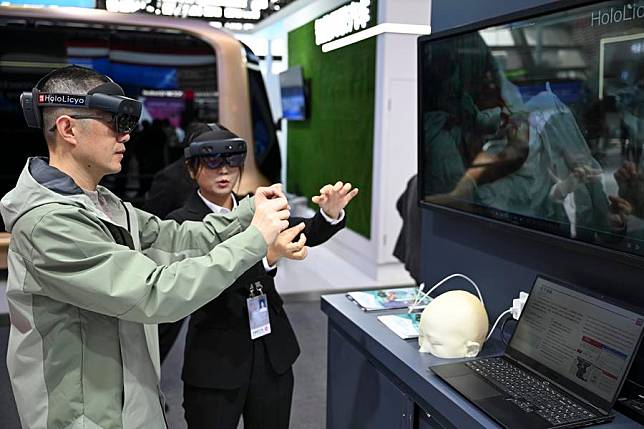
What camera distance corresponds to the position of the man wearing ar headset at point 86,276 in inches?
51.2

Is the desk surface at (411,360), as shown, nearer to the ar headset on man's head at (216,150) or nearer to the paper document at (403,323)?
the paper document at (403,323)

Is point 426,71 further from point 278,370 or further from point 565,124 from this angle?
point 278,370

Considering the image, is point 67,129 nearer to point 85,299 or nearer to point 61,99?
point 61,99

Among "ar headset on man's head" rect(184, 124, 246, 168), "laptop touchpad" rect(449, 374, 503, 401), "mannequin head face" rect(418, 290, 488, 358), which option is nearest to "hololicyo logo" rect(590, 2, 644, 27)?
"mannequin head face" rect(418, 290, 488, 358)

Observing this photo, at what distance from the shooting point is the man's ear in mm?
1428

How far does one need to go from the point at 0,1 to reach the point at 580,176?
17.6ft

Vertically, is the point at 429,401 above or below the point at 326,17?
below

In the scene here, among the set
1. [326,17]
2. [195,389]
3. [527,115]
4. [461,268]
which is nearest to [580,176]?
[527,115]

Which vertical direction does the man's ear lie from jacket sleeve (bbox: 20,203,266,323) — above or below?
above

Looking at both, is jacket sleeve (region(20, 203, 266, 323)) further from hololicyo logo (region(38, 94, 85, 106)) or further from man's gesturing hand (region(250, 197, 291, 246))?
hololicyo logo (region(38, 94, 85, 106))

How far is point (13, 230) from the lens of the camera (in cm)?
137

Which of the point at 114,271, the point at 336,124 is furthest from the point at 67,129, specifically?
the point at 336,124

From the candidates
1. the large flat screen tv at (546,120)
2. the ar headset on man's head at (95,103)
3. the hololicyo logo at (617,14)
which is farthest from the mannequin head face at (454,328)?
the ar headset on man's head at (95,103)

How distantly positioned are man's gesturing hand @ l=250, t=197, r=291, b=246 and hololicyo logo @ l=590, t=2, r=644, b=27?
0.83 m
